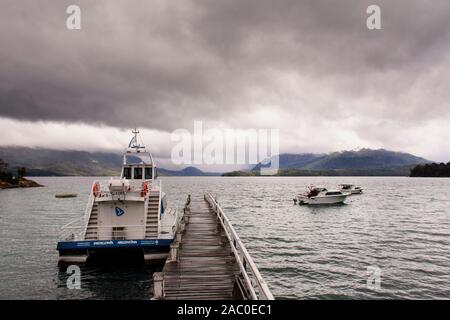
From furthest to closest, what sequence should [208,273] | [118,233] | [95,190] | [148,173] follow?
[148,173], [95,190], [118,233], [208,273]

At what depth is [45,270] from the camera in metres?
23.2

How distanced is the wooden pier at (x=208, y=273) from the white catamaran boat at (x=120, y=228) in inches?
98.9

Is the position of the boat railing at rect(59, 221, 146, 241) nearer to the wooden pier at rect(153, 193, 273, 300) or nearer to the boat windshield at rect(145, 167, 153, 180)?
the wooden pier at rect(153, 193, 273, 300)

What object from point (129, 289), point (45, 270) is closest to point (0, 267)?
point (45, 270)

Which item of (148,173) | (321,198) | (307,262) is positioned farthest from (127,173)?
(321,198)

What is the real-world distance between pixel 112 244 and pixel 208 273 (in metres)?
10.0

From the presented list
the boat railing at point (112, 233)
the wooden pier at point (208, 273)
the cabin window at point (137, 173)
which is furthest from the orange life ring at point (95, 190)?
the wooden pier at point (208, 273)

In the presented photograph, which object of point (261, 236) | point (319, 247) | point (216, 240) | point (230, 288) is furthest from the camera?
point (261, 236)

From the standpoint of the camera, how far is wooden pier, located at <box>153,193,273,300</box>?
11.7 meters

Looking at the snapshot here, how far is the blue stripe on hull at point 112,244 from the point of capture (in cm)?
2200

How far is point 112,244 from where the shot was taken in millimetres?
22062

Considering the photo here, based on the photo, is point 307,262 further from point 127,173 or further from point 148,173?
point 127,173
